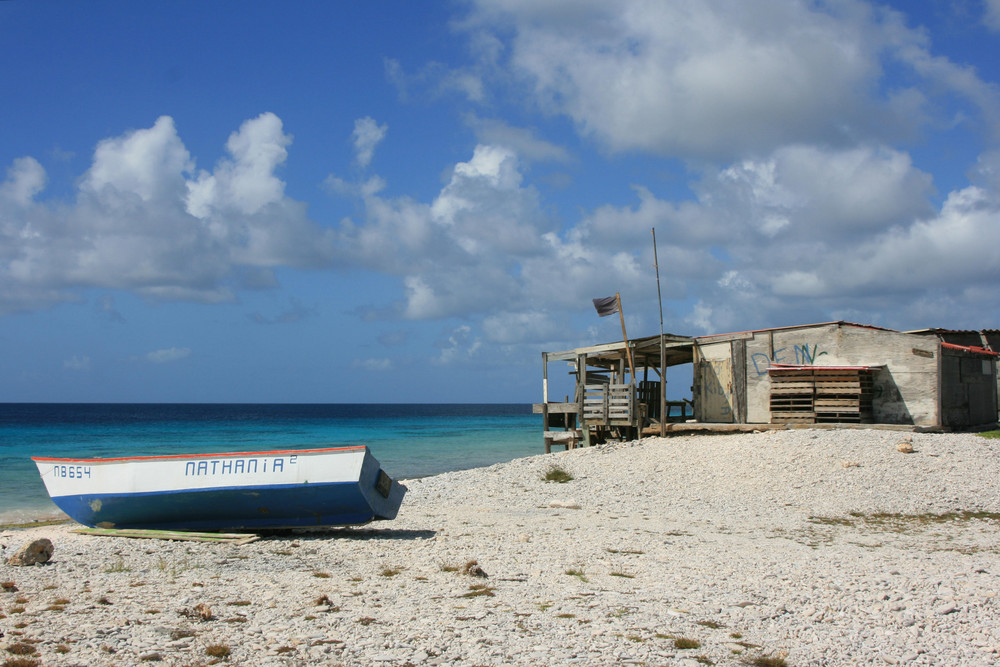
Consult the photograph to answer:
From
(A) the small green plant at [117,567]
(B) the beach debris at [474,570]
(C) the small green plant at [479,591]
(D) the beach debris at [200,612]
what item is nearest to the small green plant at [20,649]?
(D) the beach debris at [200,612]

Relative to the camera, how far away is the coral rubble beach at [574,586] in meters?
5.70

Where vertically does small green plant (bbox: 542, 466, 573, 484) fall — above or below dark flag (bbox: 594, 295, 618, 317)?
below

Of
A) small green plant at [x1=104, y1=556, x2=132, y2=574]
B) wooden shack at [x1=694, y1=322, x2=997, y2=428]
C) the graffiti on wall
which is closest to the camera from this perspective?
small green plant at [x1=104, y1=556, x2=132, y2=574]

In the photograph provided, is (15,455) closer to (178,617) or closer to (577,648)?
(178,617)

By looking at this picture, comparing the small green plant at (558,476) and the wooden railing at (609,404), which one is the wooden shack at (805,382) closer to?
the wooden railing at (609,404)

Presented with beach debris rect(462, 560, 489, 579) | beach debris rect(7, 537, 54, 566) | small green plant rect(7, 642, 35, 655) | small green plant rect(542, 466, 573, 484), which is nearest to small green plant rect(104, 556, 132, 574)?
beach debris rect(7, 537, 54, 566)

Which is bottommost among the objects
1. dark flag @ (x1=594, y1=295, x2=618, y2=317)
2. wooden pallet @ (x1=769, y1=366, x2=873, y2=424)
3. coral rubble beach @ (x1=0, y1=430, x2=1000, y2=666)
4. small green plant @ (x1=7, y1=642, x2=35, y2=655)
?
coral rubble beach @ (x1=0, y1=430, x2=1000, y2=666)

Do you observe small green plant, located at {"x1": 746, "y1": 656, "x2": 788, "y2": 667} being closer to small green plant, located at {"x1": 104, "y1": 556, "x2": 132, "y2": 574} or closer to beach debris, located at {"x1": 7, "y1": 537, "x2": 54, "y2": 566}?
small green plant, located at {"x1": 104, "y1": 556, "x2": 132, "y2": 574}

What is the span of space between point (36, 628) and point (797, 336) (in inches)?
722

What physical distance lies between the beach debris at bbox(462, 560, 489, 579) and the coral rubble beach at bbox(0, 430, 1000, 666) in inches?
0.9

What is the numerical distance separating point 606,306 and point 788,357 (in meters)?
5.20

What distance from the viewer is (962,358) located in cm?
1923

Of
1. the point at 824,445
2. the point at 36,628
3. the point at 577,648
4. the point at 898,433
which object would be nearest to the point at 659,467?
the point at 824,445

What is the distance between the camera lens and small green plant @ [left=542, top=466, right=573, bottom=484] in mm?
17016
